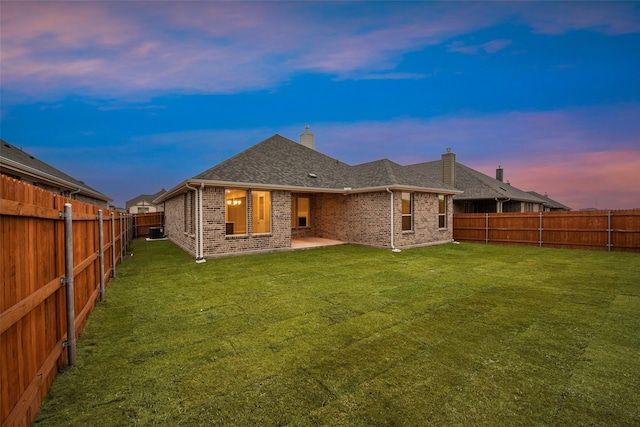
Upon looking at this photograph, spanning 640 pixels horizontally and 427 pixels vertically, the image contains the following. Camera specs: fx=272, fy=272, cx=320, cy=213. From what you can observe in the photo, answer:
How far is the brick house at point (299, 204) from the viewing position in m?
10.7

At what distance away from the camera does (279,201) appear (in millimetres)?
12273

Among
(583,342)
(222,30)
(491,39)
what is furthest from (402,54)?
(583,342)

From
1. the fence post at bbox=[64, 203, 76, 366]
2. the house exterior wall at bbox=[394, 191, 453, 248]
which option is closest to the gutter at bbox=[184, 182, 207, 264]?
the fence post at bbox=[64, 203, 76, 366]

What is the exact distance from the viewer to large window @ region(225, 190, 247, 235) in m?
12.4

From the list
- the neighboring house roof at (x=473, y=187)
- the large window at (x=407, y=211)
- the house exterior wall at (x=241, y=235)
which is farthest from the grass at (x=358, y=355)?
the neighboring house roof at (x=473, y=187)

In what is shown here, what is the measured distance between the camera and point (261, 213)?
13039 millimetres

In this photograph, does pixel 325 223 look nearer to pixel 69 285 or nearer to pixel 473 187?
pixel 473 187

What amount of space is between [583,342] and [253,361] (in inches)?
171

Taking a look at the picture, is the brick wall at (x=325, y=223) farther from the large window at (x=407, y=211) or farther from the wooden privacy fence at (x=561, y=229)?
the wooden privacy fence at (x=561, y=229)

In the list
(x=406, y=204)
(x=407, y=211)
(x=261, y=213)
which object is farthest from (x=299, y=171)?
(x=407, y=211)

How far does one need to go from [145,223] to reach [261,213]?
14.0 meters

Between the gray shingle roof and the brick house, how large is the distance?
5cm

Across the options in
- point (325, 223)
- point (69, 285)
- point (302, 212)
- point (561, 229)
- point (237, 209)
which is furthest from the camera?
point (302, 212)

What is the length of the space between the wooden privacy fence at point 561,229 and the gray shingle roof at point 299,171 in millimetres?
3661
